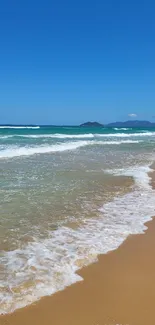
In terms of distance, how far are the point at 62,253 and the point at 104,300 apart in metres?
1.32

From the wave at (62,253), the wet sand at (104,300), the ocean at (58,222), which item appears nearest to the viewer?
the wet sand at (104,300)

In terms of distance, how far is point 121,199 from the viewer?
794 cm

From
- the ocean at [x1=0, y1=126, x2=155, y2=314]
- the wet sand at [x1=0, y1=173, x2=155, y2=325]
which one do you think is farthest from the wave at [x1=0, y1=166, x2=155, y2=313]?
the wet sand at [x1=0, y1=173, x2=155, y2=325]

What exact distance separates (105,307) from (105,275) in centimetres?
70

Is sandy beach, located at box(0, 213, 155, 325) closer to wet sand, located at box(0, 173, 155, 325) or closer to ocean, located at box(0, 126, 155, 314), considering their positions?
wet sand, located at box(0, 173, 155, 325)

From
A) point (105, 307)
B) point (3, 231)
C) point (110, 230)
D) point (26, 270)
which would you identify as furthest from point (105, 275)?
point (3, 231)

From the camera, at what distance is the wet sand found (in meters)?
3.13

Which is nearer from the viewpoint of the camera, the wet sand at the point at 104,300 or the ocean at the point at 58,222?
the wet sand at the point at 104,300

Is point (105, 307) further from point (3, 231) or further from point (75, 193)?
point (75, 193)

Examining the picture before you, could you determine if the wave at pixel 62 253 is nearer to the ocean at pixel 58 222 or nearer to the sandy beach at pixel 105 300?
the ocean at pixel 58 222

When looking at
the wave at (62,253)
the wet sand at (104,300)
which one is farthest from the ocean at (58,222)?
the wet sand at (104,300)

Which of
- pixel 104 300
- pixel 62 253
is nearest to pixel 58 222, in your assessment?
pixel 62 253

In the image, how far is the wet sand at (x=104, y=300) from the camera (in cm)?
313

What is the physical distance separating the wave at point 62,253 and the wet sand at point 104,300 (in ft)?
0.48
